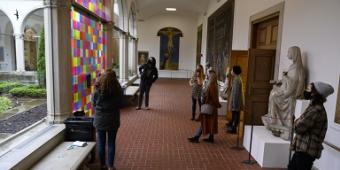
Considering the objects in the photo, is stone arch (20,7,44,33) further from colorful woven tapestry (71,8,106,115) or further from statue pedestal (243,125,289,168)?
statue pedestal (243,125,289,168)

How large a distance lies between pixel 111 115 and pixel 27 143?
3.82ft

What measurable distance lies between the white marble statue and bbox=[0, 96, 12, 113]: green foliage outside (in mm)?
4054

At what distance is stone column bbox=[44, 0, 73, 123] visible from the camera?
154 inches

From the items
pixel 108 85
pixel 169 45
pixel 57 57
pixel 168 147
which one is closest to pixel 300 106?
pixel 168 147

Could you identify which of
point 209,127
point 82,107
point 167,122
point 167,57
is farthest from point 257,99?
point 167,57

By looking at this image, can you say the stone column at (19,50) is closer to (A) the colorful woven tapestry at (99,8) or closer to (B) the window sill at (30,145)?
(B) the window sill at (30,145)

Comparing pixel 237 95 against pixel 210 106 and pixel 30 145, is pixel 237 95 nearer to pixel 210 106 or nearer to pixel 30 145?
pixel 210 106

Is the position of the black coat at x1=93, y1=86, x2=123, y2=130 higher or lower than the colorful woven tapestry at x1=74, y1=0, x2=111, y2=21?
lower

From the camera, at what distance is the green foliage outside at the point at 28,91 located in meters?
3.68

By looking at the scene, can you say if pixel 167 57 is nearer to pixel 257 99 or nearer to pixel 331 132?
pixel 257 99

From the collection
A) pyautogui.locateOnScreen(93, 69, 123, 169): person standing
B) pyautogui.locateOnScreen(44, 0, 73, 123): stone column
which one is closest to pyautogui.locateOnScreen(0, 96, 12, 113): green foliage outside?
pyautogui.locateOnScreen(44, 0, 73, 123): stone column

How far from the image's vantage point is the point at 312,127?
2635 millimetres

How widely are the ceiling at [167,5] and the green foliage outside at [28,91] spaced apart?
422 inches

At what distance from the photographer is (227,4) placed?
952cm
